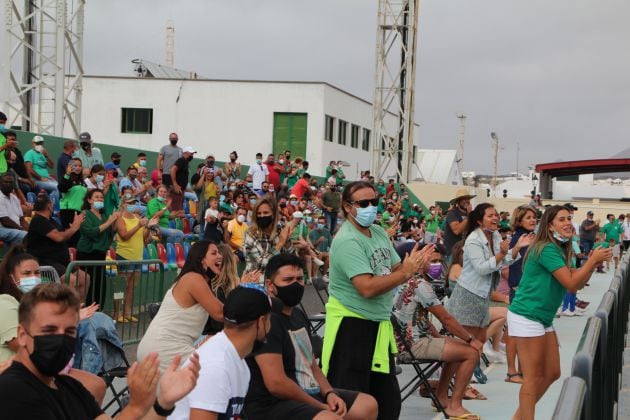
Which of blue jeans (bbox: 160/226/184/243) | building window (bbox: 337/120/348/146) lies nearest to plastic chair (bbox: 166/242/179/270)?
blue jeans (bbox: 160/226/184/243)

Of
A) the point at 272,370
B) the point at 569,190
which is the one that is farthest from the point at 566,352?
the point at 569,190

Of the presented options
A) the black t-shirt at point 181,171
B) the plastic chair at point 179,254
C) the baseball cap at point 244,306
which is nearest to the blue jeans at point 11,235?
the plastic chair at point 179,254

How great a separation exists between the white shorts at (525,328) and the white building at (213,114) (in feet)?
122

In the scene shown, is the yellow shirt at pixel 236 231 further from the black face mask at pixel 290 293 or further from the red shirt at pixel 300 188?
the black face mask at pixel 290 293

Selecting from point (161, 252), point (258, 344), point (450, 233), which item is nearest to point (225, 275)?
point (258, 344)

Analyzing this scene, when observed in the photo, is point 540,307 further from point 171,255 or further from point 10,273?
point 171,255

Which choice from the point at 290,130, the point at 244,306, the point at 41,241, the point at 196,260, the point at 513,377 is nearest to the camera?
the point at 244,306

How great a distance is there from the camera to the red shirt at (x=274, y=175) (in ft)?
78.8

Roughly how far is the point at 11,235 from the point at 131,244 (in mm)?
1948

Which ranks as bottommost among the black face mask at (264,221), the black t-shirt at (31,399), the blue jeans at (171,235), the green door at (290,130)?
the blue jeans at (171,235)

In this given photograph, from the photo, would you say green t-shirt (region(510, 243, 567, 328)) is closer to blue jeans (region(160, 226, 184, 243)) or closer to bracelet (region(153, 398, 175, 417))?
bracelet (region(153, 398, 175, 417))

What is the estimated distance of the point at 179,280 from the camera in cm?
724

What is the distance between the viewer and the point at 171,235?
16.5m

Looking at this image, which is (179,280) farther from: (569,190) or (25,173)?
(569,190)
